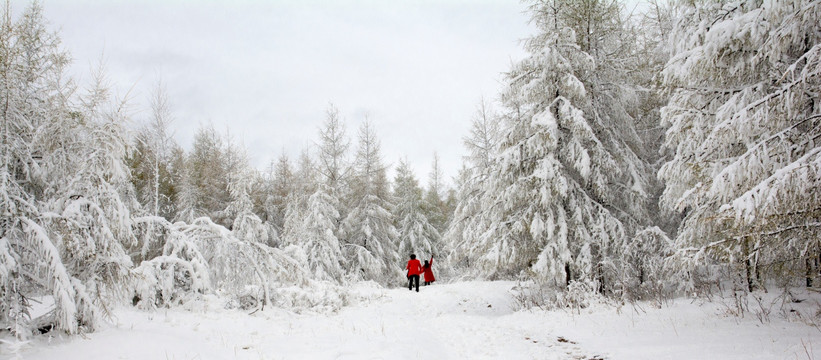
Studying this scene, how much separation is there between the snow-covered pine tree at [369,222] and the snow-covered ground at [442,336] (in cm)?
1136

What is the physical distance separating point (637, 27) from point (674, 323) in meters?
14.0

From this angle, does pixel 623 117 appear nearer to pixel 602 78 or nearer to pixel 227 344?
pixel 602 78

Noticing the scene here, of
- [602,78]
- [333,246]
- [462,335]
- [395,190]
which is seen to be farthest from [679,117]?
[395,190]

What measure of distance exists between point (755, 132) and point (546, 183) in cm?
493

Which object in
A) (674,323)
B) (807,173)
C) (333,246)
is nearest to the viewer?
(807,173)

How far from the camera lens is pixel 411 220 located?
1004 inches

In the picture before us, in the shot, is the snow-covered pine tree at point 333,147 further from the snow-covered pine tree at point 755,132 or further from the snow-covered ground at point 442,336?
the snow-covered pine tree at point 755,132

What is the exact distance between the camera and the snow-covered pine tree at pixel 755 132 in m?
4.34

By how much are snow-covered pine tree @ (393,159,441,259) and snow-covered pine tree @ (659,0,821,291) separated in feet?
57.6

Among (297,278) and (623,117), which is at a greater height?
(623,117)

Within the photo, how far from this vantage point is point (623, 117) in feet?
38.3

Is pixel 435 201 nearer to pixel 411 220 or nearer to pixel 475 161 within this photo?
pixel 411 220

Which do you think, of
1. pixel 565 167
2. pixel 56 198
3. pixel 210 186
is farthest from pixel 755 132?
pixel 210 186

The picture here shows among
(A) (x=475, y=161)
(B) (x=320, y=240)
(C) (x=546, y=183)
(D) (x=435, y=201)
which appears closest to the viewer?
(C) (x=546, y=183)
